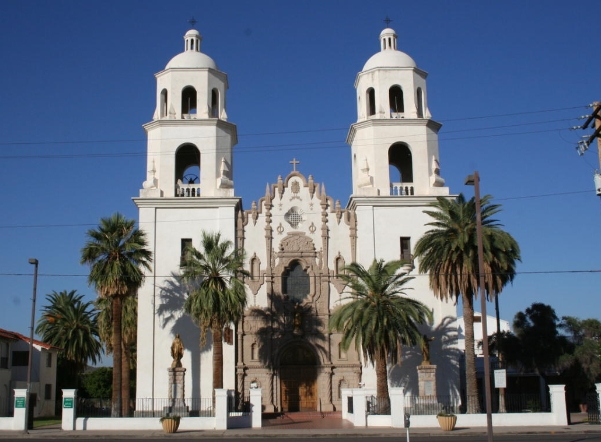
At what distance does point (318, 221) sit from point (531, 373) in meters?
18.8

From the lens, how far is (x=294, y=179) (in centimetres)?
4475

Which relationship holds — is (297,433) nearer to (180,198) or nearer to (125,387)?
(125,387)

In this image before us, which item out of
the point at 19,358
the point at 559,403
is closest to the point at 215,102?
the point at 19,358

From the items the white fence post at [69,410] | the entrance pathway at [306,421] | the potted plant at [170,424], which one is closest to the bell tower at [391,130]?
the entrance pathway at [306,421]

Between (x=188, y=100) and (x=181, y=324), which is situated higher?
(x=188, y=100)

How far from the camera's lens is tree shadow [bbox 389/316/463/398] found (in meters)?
40.8

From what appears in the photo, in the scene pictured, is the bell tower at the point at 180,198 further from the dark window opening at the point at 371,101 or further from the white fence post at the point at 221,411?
the dark window opening at the point at 371,101

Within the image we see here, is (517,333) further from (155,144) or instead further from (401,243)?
(155,144)

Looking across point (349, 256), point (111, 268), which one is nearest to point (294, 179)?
point (349, 256)

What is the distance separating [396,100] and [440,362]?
51.8ft

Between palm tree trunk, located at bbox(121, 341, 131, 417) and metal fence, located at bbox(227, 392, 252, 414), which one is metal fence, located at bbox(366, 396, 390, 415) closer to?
metal fence, located at bbox(227, 392, 252, 414)

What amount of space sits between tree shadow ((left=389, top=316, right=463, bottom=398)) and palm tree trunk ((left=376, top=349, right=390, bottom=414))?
3822 mm

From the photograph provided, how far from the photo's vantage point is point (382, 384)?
1453 inches

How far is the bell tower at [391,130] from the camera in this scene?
142ft
